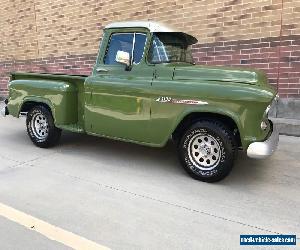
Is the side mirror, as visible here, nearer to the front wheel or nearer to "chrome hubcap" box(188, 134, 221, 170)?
the front wheel

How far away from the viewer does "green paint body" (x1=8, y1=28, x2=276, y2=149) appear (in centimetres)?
430

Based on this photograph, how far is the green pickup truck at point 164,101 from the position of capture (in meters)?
4.35

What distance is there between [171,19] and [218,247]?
6.87 m

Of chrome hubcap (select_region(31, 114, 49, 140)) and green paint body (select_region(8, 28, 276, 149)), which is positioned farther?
chrome hubcap (select_region(31, 114, 49, 140))

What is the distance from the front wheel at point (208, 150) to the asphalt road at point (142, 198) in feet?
0.62

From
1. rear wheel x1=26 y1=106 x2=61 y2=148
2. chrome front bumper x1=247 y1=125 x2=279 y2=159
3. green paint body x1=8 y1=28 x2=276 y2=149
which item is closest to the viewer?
chrome front bumper x1=247 y1=125 x2=279 y2=159

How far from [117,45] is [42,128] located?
2299 mm

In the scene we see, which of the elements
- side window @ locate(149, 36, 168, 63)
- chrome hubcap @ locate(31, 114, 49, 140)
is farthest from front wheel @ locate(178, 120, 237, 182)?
chrome hubcap @ locate(31, 114, 49, 140)

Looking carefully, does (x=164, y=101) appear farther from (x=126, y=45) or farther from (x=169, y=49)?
(x=126, y=45)

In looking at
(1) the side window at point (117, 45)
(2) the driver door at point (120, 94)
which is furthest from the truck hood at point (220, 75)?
(1) the side window at point (117, 45)

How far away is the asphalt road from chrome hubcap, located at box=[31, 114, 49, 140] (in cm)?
33

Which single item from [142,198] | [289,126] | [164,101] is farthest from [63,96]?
[289,126]

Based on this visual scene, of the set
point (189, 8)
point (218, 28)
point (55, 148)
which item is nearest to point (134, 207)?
point (55, 148)

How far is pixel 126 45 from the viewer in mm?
5344
